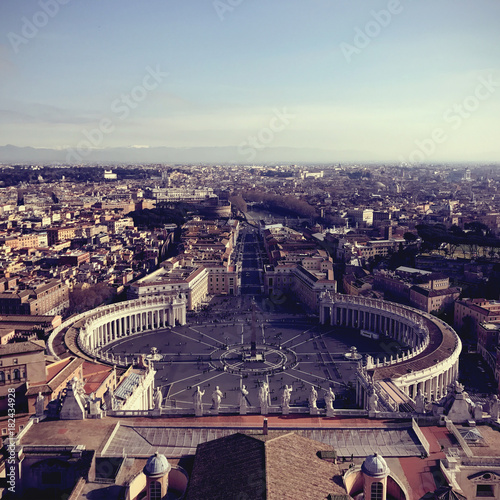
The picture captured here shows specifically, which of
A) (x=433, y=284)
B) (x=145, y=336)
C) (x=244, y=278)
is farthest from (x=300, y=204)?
(x=145, y=336)

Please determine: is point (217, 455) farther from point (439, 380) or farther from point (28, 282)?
point (28, 282)

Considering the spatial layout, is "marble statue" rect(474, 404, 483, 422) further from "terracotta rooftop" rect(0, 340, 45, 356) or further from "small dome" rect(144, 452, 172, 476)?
"terracotta rooftop" rect(0, 340, 45, 356)

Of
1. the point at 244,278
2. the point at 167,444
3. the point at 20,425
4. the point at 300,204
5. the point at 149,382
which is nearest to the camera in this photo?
the point at 167,444

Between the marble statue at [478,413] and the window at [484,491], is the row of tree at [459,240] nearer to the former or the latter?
the marble statue at [478,413]

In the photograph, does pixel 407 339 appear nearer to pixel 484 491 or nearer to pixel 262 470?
pixel 484 491

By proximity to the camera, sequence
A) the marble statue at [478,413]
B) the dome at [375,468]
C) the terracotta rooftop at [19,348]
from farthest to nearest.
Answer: the terracotta rooftop at [19,348] < the marble statue at [478,413] < the dome at [375,468]

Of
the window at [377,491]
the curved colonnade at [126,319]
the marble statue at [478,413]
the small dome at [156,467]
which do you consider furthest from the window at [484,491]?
the curved colonnade at [126,319]

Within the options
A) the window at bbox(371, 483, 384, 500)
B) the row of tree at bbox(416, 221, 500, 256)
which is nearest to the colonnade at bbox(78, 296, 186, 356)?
the window at bbox(371, 483, 384, 500)
